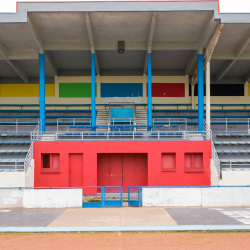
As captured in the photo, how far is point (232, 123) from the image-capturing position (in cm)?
2228

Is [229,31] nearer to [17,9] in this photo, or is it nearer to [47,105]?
[17,9]

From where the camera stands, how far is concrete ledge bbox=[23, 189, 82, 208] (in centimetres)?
1212

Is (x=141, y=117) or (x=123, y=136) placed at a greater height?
(x=141, y=117)

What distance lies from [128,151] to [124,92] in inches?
408

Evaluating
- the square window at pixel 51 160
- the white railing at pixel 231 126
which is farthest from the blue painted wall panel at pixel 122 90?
the square window at pixel 51 160

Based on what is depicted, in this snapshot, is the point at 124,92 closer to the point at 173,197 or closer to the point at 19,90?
the point at 19,90

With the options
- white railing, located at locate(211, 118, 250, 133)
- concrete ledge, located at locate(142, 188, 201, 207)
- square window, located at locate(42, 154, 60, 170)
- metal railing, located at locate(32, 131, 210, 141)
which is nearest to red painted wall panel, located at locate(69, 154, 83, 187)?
square window, located at locate(42, 154, 60, 170)

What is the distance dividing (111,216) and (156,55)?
50.9 ft

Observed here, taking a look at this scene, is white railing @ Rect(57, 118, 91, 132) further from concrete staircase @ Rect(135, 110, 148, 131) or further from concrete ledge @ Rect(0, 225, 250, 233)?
concrete ledge @ Rect(0, 225, 250, 233)

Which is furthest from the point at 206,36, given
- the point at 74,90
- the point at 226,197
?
the point at 74,90

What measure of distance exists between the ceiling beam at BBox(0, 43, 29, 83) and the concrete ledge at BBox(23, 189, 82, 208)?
12.1 metres

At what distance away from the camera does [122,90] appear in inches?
995

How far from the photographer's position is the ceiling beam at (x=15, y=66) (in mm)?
19531
